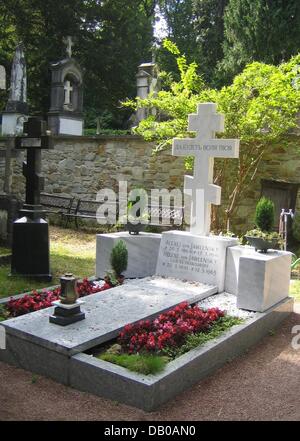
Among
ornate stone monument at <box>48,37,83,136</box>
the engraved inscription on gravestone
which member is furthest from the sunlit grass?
ornate stone monument at <box>48,37,83,136</box>

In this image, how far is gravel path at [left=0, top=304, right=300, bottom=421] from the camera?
136 inches

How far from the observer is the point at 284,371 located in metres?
4.39

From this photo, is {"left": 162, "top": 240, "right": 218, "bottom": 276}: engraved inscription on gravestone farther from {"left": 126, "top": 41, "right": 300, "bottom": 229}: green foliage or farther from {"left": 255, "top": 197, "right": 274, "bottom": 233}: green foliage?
{"left": 126, "top": 41, "right": 300, "bottom": 229}: green foliage

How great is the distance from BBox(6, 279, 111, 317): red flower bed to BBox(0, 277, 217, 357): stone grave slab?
23cm

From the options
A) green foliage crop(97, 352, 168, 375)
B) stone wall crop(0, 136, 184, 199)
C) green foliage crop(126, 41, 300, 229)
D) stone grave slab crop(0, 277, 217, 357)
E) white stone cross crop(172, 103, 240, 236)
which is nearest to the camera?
green foliage crop(97, 352, 168, 375)

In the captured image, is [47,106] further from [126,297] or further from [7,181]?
[126,297]

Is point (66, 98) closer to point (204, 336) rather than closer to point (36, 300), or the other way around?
point (36, 300)

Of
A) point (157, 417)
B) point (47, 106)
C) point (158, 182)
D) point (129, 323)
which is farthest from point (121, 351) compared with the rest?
point (47, 106)

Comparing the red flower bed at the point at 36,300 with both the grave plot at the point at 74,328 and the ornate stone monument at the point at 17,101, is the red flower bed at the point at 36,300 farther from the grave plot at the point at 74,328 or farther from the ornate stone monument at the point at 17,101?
the ornate stone monument at the point at 17,101

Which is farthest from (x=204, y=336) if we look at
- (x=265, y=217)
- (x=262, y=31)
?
(x=262, y=31)

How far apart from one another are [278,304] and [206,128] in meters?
2.44

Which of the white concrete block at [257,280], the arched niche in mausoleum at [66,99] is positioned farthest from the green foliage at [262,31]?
the white concrete block at [257,280]

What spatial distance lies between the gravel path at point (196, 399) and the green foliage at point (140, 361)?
0.92 ft

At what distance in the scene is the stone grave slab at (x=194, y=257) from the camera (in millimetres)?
6117
